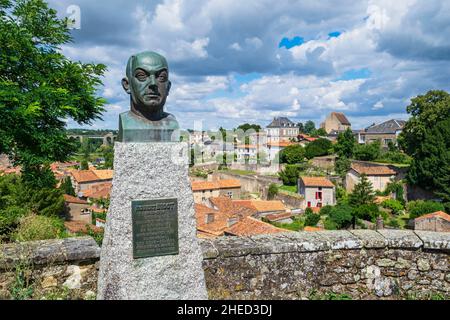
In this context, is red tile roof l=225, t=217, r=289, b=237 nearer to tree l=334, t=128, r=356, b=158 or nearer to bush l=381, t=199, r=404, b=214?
bush l=381, t=199, r=404, b=214

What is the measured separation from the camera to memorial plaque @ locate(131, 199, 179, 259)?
3479mm

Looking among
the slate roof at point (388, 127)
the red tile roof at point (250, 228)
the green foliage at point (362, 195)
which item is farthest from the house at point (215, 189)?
the slate roof at point (388, 127)

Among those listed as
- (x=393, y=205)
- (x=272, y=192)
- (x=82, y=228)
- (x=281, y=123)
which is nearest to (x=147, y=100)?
(x=82, y=228)

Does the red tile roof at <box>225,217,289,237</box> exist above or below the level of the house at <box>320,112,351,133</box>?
below

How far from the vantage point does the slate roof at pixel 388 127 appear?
70387mm

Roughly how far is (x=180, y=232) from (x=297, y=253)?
1.62 m

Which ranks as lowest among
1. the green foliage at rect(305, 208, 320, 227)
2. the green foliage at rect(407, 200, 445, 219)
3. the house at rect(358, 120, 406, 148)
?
the green foliage at rect(305, 208, 320, 227)

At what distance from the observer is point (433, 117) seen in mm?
39969

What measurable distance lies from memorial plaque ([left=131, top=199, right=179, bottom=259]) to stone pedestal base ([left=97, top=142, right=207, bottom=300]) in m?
0.05

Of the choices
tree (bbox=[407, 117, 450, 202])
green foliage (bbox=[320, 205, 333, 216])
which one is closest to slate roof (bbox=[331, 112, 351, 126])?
tree (bbox=[407, 117, 450, 202])

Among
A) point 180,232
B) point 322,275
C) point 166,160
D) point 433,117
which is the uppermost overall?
point 433,117
